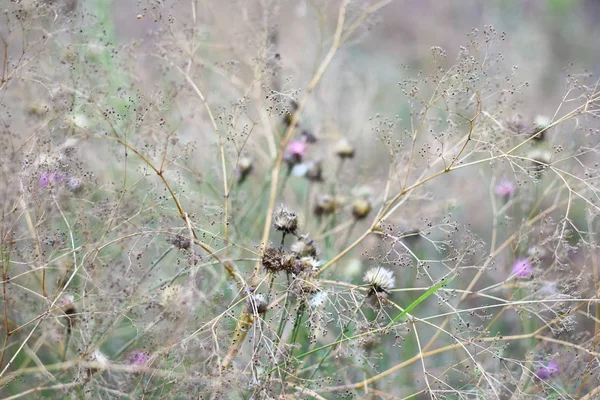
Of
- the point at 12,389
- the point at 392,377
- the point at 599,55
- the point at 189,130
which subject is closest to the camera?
the point at 12,389

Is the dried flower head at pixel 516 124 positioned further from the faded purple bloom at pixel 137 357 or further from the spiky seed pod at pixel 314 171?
the faded purple bloom at pixel 137 357

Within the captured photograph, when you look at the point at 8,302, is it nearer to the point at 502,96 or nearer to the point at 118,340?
the point at 118,340

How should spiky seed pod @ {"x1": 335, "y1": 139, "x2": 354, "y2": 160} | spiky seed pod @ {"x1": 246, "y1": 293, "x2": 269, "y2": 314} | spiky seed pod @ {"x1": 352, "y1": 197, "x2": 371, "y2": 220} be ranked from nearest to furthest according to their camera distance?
spiky seed pod @ {"x1": 246, "y1": 293, "x2": 269, "y2": 314} < spiky seed pod @ {"x1": 352, "y1": 197, "x2": 371, "y2": 220} < spiky seed pod @ {"x1": 335, "y1": 139, "x2": 354, "y2": 160}

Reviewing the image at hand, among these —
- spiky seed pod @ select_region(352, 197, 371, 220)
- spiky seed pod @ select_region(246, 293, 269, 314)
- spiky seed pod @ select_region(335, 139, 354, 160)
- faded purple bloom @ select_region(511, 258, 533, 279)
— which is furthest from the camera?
spiky seed pod @ select_region(335, 139, 354, 160)

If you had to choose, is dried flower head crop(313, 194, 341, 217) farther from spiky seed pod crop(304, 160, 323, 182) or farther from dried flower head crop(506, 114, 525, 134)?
dried flower head crop(506, 114, 525, 134)

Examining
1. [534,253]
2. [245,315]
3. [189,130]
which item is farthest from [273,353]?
[189,130]

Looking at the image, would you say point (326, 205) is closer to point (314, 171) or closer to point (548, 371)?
point (314, 171)

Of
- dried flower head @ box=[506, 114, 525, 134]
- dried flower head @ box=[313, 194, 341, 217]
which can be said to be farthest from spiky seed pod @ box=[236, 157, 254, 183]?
dried flower head @ box=[506, 114, 525, 134]
